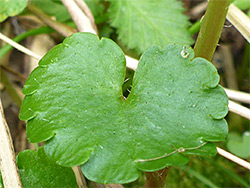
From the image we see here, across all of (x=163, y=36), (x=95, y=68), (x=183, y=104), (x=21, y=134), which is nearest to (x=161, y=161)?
A: (x=183, y=104)

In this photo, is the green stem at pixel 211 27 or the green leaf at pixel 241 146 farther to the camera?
the green leaf at pixel 241 146

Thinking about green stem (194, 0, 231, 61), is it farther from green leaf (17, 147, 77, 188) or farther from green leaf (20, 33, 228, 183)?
green leaf (17, 147, 77, 188)

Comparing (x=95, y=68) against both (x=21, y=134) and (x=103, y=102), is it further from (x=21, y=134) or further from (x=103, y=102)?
(x=21, y=134)

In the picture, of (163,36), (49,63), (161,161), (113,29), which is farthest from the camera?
(113,29)

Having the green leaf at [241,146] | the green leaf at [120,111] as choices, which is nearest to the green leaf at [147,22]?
the green leaf at [241,146]

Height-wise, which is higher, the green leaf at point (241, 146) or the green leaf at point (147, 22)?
the green leaf at point (147, 22)

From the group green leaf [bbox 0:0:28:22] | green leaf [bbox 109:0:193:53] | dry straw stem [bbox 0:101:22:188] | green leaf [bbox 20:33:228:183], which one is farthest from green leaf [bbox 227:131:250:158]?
green leaf [bbox 0:0:28:22]

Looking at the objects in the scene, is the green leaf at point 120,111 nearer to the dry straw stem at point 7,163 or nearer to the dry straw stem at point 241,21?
the dry straw stem at point 7,163
